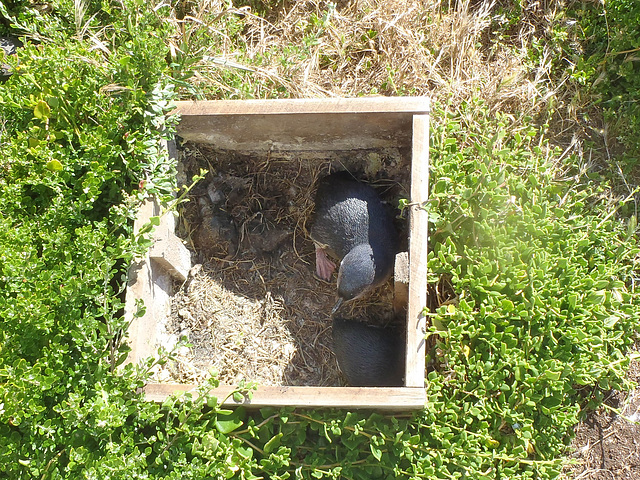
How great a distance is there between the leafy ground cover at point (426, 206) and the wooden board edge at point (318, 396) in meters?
0.08

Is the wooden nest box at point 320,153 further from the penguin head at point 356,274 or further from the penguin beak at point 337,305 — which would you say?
the penguin beak at point 337,305

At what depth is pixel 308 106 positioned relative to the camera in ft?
10.3

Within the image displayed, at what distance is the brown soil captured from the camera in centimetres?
346

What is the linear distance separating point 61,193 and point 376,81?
7.11 feet

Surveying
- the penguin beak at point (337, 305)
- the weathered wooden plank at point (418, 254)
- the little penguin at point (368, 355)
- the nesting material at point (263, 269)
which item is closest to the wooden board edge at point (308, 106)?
the weathered wooden plank at point (418, 254)

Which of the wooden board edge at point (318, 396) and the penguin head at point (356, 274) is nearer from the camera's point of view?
the wooden board edge at point (318, 396)

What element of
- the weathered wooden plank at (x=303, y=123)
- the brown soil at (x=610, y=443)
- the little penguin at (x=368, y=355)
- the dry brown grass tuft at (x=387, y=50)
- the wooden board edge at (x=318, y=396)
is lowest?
the brown soil at (x=610, y=443)

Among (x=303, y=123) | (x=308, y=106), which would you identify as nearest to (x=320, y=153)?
(x=303, y=123)

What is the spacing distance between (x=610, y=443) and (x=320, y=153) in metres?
2.61

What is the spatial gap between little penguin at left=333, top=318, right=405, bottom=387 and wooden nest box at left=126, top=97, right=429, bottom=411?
260 millimetres

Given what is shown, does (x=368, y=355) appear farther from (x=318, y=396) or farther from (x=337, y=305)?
(x=318, y=396)

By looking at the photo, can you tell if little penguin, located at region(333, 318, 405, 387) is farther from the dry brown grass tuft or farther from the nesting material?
the dry brown grass tuft

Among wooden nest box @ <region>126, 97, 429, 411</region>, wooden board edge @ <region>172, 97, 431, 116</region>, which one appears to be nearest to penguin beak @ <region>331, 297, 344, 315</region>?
wooden nest box @ <region>126, 97, 429, 411</region>

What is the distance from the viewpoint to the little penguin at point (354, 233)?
3.20 meters
